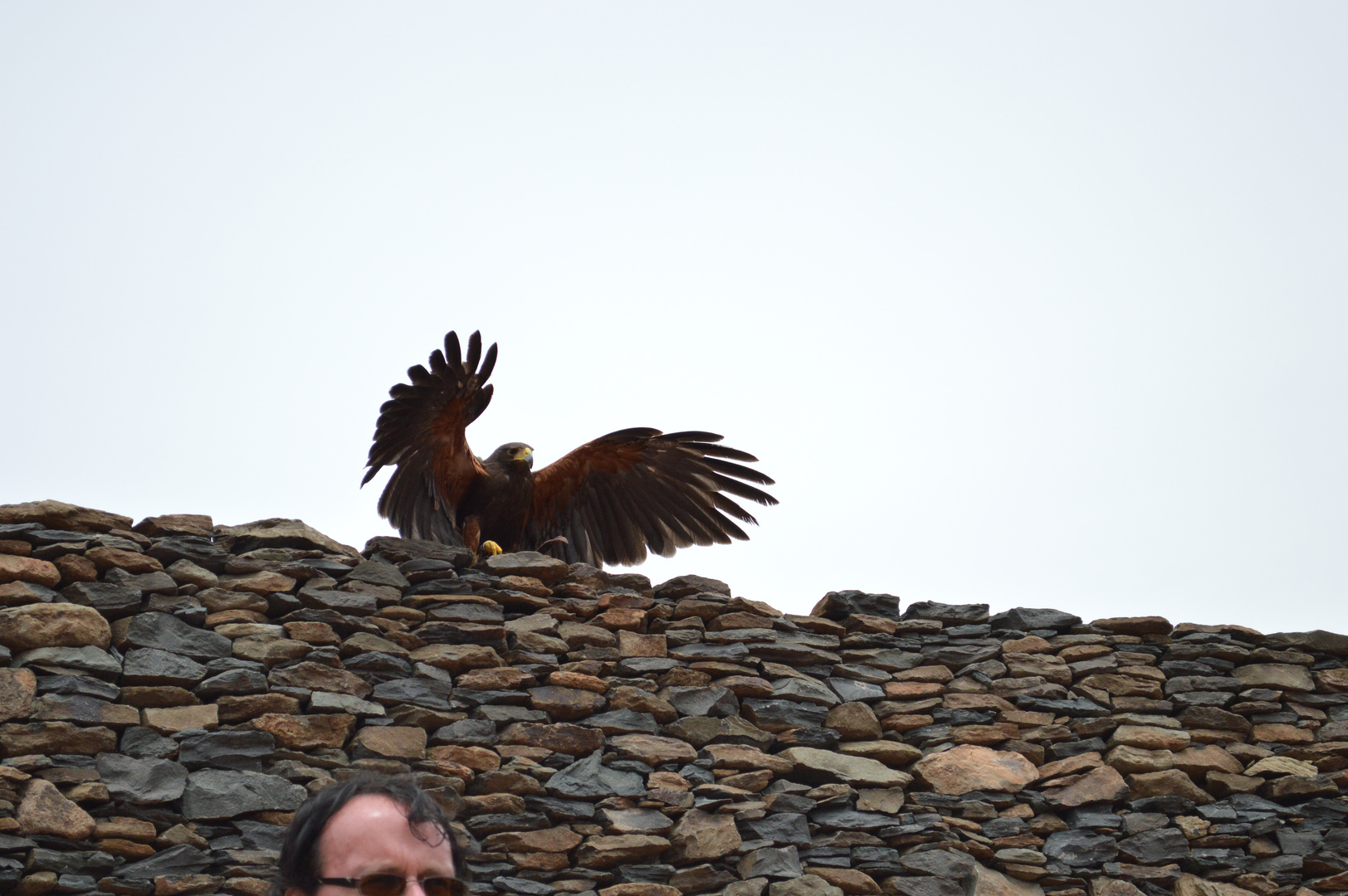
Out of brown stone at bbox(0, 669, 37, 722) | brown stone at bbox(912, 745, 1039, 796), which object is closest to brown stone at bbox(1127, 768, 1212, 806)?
brown stone at bbox(912, 745, 1039, 796)

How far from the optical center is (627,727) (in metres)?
4.69

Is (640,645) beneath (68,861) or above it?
above

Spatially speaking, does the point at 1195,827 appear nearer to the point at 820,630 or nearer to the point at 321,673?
the point at 820,630

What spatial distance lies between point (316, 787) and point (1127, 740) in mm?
3080

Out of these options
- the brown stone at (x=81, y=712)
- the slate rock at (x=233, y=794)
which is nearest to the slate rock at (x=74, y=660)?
the brown stone at (x=81, y=712)

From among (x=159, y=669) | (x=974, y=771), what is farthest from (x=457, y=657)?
(x=974, y=771)

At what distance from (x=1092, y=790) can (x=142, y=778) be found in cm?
338

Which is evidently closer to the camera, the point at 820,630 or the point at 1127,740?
the point at 1127,740

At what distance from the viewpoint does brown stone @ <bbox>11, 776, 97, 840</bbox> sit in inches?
147

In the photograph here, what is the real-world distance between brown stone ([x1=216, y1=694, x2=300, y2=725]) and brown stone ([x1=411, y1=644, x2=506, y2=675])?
1.74ft

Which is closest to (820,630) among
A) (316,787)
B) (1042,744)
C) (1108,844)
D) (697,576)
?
(697,576)

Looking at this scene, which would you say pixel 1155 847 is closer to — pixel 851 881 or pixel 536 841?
pixel 851 881

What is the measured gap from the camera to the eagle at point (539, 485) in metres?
5.20

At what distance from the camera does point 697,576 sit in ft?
17.7
